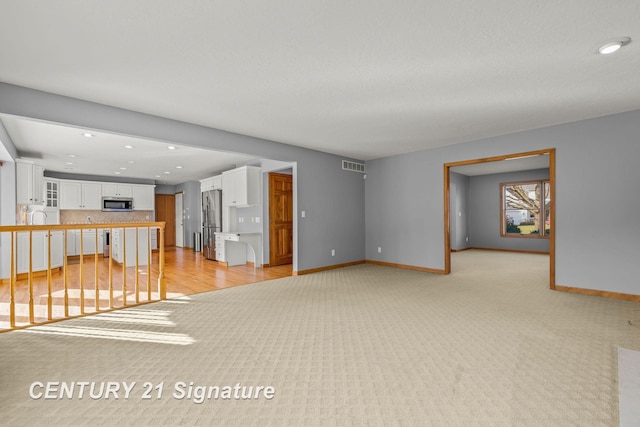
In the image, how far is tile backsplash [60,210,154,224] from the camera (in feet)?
29.9

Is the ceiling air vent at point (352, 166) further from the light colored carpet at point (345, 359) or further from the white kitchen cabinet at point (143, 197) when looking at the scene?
the white kitchen cabinet at point (143, 197)

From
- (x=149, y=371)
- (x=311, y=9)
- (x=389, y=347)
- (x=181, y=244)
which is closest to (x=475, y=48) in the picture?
(x=311, y=9)

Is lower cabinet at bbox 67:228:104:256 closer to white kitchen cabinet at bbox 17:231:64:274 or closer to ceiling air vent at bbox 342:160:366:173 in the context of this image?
white kitchen cabinet at bbox 17:231:64:274

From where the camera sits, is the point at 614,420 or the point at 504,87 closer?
the point at 614,420

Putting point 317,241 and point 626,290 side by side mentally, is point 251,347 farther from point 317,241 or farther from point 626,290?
point 626,290

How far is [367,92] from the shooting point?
3.32m

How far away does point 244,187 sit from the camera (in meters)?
6.98

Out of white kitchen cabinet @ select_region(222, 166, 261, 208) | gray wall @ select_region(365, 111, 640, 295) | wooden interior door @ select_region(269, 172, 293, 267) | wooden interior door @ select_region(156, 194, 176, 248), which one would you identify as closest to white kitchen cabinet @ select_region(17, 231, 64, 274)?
white kitchen cabinet @ select_region(222, 166, 261, 208)

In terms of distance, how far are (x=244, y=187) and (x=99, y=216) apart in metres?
5.80

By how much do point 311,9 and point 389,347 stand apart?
2.62 m

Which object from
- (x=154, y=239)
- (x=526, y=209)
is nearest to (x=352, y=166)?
(x=526, y=209)

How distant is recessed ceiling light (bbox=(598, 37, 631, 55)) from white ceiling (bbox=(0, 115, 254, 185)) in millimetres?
5122

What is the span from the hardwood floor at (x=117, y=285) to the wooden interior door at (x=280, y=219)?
331mm

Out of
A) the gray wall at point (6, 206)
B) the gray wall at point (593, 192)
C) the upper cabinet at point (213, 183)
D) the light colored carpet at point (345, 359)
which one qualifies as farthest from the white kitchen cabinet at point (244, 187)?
the gray wall at point (593, 192)
